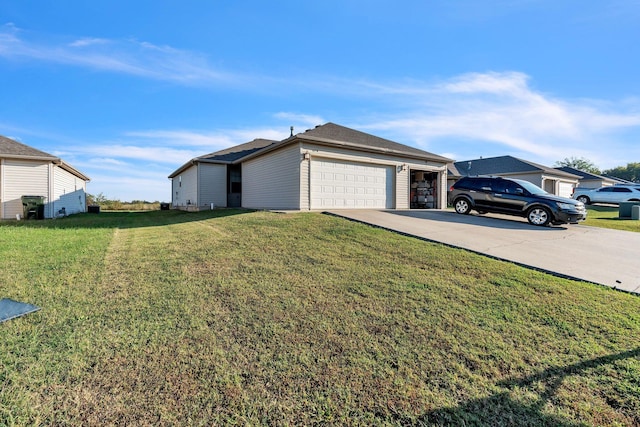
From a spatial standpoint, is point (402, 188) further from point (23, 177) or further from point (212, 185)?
point (23, 177)

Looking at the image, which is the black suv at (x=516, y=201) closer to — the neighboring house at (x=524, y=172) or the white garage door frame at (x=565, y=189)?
the neighboring house at (x=524, y=172)

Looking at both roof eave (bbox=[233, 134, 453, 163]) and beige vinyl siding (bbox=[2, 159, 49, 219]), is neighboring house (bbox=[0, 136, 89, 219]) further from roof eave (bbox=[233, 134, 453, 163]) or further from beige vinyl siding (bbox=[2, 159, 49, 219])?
roof eave (bbox=[233, 134, 453, 163])

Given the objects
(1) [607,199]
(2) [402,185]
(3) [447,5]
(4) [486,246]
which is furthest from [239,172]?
(1) [607,199]

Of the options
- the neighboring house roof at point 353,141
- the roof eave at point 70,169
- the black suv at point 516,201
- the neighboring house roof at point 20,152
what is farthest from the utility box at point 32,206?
the black suv at point 516,201

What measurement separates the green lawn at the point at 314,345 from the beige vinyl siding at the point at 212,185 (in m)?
13.2

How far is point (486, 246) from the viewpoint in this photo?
6.46 meters

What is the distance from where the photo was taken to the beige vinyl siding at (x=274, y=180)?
11.9m

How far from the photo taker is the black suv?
9.51 metres

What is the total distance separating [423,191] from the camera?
54.9 ft

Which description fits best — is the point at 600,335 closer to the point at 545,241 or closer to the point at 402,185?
the point at 545,241

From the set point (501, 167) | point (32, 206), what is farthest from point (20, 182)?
point (501, 167)

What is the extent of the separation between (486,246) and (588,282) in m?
2.01

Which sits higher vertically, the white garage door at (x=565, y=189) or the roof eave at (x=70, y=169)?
the roof eave at (x=70, y=169)

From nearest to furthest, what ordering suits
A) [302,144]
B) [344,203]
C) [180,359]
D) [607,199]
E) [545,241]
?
1. [180,359]
2. [545,241]
3. [302,144]
4. [344,203]
5. [607,199]
